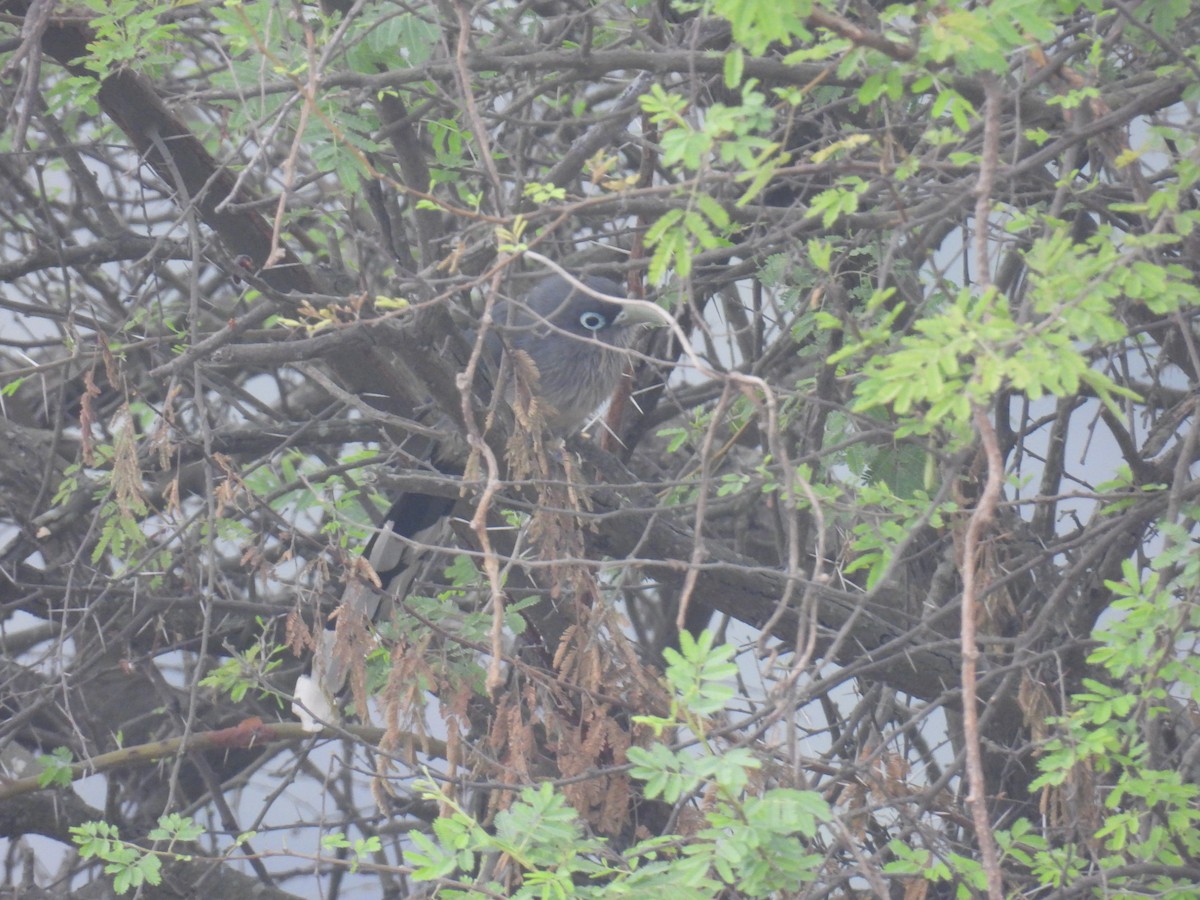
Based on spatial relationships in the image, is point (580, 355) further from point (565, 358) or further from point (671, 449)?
point (671, 449)

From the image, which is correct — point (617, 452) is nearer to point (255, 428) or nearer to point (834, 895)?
point (255, 428)

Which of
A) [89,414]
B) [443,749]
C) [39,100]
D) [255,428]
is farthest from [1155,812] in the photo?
[39,100]

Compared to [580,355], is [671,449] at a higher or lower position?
lower

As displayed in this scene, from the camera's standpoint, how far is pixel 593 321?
19.1ft

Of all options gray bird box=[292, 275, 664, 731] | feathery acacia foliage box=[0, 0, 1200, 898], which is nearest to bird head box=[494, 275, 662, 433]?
gray bird box=[292, 275, 664, 731]

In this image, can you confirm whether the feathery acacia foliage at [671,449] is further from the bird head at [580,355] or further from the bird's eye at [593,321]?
the bird's eye at [593,321]

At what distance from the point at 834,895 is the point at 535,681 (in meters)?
0.98

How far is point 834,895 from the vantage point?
→ 12.3 feet

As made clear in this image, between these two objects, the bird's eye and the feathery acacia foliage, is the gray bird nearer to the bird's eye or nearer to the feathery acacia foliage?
the bird's eye

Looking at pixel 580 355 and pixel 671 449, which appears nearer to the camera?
pixel 671 449

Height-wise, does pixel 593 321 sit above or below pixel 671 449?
above

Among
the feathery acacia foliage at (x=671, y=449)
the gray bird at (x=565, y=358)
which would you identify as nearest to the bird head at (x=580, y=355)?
the gray bird at (x=565, y=358)

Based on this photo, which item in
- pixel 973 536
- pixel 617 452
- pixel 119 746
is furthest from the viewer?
pixel 617 452

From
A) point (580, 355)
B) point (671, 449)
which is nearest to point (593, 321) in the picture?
point (580, 355)
